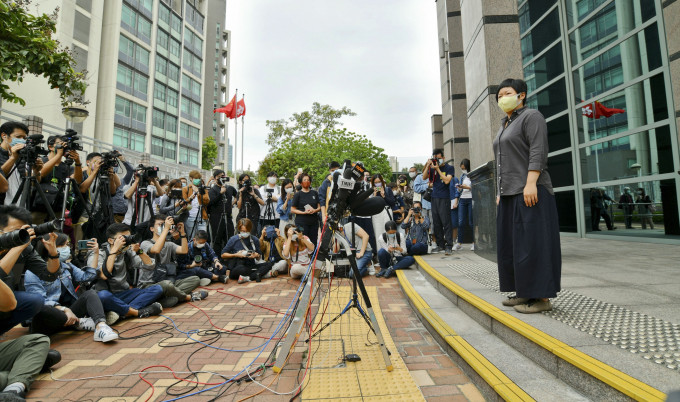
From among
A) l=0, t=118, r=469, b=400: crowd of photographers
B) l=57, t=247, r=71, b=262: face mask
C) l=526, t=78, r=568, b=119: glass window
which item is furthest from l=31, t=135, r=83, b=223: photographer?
l=526, t=78, r=568, b=119: glass window

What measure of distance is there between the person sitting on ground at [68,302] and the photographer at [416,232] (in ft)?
16.1

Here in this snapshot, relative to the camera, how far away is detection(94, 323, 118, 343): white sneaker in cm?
336

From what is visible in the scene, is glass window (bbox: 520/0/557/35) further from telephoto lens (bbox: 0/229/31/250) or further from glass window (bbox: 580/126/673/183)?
telephoto lens (bbox: 0/229/31/250)

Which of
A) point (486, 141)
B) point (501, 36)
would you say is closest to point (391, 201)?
point (486, 141)

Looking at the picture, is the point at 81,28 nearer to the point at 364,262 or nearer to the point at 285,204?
the point at 285,204

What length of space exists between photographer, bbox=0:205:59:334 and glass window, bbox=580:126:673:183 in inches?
363

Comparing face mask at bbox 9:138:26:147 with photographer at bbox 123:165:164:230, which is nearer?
face mask at bbox 9:138:26:147

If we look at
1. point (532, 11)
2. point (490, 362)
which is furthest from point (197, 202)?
point (532, 11)

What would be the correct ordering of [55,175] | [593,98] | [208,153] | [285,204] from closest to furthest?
[55,175]
[285,204]
[593,98]
[208,153]

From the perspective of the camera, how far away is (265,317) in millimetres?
4184

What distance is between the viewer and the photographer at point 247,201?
745 cm

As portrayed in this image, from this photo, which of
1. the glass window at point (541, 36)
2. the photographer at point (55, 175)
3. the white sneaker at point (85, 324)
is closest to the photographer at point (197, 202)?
the photographer at point (55, 175)

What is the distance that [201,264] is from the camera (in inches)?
248

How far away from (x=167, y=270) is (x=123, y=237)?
1.43m
